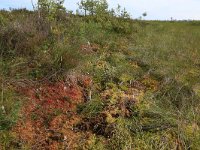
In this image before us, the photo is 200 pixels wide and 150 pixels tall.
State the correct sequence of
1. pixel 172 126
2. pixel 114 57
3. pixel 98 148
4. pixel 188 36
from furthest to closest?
pixel 188 36 → pixel 114 57 → pixel 172 126 → pixel 98 148

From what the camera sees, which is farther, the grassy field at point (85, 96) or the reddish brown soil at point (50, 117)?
the grassy field at point (85, 96)

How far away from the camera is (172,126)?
18.2ft

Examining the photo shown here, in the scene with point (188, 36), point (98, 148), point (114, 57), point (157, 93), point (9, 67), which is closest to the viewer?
point (98, 148)

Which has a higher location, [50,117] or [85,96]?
[85,96]

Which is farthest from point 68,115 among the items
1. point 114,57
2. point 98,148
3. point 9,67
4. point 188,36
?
point 188,36

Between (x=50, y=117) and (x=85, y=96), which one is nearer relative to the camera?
(x=50, y=117)

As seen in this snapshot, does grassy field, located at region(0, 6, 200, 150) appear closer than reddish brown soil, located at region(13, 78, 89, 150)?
No

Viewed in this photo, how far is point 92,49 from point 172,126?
10.1 feet

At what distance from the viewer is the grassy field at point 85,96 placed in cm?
517

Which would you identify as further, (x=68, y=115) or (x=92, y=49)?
(x=92, y=49)

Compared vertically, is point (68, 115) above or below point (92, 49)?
below

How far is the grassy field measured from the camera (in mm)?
5172

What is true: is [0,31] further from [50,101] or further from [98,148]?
[98,148]

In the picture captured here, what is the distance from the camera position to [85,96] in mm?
6125
